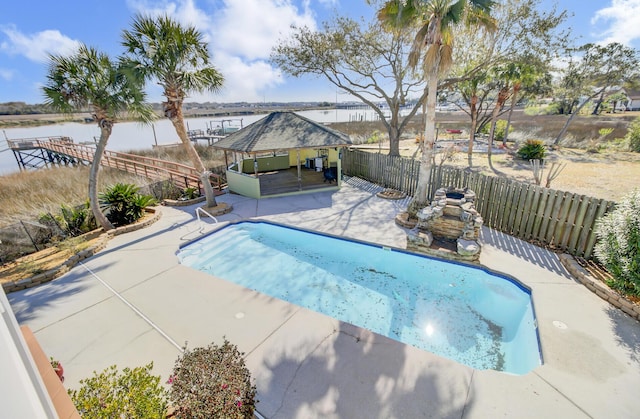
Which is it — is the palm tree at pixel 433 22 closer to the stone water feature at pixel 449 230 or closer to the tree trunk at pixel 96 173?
the stone water feature at pixel 449 230

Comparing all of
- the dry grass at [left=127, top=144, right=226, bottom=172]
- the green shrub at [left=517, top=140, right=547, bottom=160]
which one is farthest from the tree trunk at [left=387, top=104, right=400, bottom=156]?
the dry grass at [left=127, top=144, right=226, bottom=172]

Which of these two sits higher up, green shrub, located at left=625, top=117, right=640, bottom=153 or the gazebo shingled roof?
the gazebo shingled roof

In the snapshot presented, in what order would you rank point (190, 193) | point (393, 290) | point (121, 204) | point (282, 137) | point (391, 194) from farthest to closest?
point (282, 137) < point (190, 193) < point (391, 194) < point (121, 204) < point (393, 290)

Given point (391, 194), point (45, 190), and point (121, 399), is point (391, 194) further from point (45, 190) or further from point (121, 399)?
point (45, 190)

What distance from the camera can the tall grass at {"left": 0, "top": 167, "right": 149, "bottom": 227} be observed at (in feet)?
36.1

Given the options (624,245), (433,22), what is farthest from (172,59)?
(624,245)

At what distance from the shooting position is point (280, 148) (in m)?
11.6

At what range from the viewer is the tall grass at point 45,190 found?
433 inches

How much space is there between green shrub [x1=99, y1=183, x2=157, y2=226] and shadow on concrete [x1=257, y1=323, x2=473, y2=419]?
330 inches

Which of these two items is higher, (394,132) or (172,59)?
(172,59)

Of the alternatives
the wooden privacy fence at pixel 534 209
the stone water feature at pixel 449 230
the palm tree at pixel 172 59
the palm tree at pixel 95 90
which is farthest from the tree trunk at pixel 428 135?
the palm tree at pixel 95 90

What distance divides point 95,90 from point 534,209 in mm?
12783

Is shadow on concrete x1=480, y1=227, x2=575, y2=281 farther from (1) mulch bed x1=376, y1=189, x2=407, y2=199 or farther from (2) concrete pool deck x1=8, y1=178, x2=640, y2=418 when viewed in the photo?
(1) mulch bed x1=376, y1=189, x2=407, y2=199

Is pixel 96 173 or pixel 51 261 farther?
pixel 96 173
